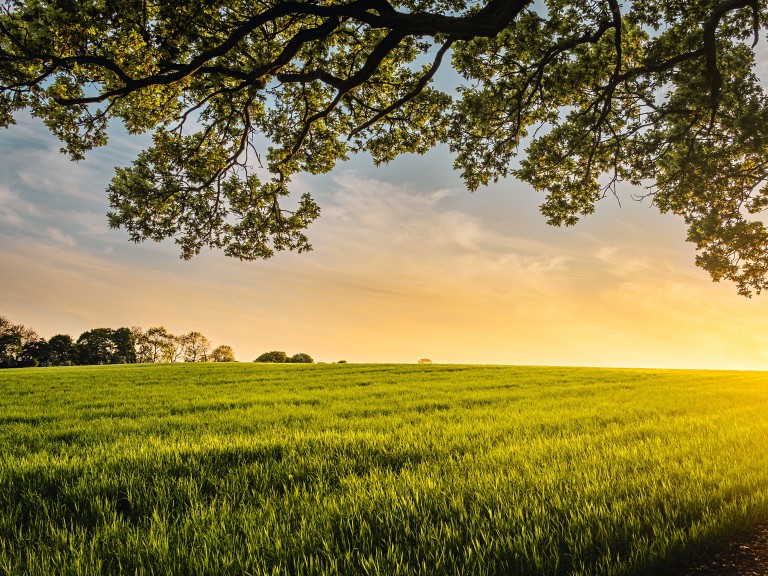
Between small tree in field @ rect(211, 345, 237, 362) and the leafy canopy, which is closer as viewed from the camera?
the leafy canopy

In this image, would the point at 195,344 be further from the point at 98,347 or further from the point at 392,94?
the point at 392,94

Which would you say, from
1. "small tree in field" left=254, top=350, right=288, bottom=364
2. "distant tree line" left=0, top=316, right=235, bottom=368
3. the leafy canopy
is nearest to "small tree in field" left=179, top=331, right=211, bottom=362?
"distant tree line" left=0, top=316, right=235, bottom=368

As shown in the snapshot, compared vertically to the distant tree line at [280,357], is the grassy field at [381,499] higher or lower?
higher

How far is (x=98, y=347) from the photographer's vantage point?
118 m

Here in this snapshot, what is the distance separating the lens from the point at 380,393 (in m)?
16.4

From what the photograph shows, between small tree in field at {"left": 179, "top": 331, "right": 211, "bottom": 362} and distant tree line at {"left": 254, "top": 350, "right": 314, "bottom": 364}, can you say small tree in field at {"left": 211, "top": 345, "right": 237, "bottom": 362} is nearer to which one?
small tree in field at {"left": 179, "top": 331, "right": 211, "bottom": 362}

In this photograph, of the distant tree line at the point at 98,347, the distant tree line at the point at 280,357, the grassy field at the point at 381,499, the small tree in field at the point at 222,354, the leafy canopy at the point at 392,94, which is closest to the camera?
the grassy field at the point at 381,499

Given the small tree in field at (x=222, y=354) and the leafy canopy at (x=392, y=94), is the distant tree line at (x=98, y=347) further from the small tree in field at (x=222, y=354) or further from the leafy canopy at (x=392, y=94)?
the leafy canopy at (x=392, y=94)

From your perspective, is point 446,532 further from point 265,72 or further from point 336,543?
point 265,72

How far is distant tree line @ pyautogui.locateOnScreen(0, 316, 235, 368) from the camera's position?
10888 cm

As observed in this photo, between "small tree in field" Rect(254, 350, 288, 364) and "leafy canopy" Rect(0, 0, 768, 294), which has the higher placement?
"leafy canopy" Rect(0, 0, 768, 294)

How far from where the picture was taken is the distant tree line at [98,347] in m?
109

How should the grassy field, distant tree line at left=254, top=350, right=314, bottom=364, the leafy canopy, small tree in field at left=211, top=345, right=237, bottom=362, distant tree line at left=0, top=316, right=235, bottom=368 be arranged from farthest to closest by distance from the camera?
small tree in field at left=211, top=345, right=237, bottom=362, distant tree line at left=0, top=316, right=235, bottom=368, distant tree line at left=254, top=350, right=314, bottom=364, the leafy canopy, the grassy field

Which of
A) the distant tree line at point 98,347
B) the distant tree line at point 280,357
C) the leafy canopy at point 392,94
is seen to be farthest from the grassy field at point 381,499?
the distant tree line at point 98,347
